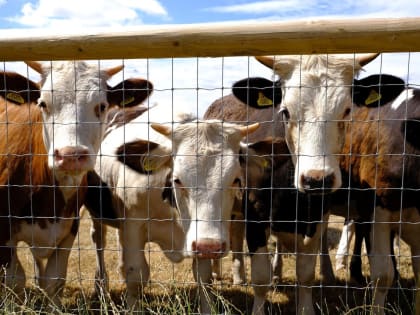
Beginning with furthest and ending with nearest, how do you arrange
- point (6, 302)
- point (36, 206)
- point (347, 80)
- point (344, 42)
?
point (36, 206), point (347, 80), point (6, 302), point (344, 42)

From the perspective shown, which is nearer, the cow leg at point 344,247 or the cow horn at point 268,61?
the cow horn at point 268,61

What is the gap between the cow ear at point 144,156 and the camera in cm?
398

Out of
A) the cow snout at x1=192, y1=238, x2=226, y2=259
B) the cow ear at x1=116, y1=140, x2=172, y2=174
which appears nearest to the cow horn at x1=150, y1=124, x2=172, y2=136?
the cow ear at x1=116, y1=140, x2=172, y2=174

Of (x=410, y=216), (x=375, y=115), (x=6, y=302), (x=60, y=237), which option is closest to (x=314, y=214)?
(x=410, y=216)

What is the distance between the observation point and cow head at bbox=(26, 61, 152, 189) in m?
3.69

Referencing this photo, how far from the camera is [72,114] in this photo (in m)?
3.91

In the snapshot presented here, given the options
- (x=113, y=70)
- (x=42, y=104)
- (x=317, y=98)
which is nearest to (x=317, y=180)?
(x=317, y=98)

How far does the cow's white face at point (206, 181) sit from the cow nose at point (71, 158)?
640 mm

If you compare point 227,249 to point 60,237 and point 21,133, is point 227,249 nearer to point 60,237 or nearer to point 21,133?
point 60,237

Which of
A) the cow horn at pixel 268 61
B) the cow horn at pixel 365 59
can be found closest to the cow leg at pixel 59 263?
the cow horn at pixel 268 61

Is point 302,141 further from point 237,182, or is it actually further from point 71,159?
point 71,159

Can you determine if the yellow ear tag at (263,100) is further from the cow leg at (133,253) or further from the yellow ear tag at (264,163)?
the cow leg at (133,253)

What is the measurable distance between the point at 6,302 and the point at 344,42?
96.4 inches

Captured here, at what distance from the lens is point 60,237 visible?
173 inches
